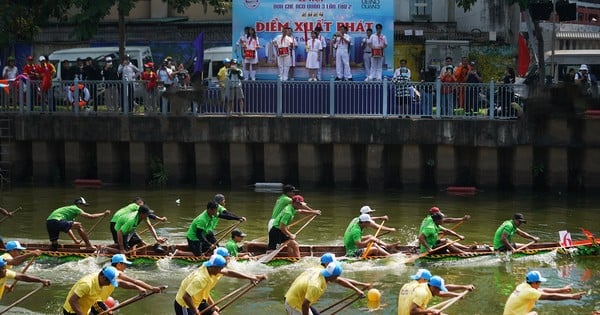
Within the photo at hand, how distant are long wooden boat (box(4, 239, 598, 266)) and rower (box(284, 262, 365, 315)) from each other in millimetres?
5564

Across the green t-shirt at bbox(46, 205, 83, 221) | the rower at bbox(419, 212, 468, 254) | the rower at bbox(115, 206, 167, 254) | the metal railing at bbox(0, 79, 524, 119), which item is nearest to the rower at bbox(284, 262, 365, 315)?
the rower at bbox(419, 212, 468, 254)

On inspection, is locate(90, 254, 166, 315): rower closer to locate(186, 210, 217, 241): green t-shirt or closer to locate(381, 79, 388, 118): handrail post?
locate(186, 210, 217, 241): green t-shirt

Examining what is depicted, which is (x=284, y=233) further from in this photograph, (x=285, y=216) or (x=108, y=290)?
(x=108, y=290)

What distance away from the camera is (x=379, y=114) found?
105ft

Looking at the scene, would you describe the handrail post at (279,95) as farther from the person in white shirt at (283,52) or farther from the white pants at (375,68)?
the white pants at (375,68)

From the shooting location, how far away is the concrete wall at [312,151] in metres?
31.6

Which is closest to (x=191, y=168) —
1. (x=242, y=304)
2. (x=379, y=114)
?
(x=379, y=114)

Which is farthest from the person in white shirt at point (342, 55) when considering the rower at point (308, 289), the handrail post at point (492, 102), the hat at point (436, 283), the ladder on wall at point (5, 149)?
the hat at point (436, 283)

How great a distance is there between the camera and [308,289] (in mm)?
16703

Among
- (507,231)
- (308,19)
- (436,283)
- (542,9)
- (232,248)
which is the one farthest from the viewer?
(308,19)

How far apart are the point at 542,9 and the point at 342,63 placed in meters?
5.65

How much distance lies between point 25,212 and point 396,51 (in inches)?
593

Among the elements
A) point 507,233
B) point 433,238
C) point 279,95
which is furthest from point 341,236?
point 279,95

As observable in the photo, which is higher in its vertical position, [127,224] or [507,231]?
[127,224]
